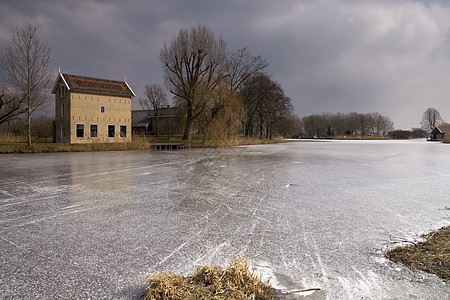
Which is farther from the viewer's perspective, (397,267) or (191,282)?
(397,267)

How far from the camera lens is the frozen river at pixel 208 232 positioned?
232 cm

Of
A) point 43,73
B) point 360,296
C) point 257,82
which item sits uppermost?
point 257,82

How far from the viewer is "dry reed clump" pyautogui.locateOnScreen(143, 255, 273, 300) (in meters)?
1.99

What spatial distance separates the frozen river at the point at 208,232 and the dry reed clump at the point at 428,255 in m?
0.13

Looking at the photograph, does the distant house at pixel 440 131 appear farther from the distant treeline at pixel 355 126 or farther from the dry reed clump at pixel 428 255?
the dry reed clump at pixel 428 255

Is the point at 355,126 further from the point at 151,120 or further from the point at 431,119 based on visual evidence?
the point at 151,120

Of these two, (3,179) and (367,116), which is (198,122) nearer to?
(3,179)

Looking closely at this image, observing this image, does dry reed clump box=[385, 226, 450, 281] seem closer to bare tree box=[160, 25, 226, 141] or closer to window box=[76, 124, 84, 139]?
bare tree box=[160, 25, 226, 141]

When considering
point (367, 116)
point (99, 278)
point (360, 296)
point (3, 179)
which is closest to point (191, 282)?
point (99, 278)

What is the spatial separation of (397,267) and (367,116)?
10620 cm

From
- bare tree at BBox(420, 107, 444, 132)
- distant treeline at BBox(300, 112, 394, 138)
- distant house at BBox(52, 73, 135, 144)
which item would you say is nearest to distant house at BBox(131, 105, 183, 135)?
distant house at BBox(52, 73, 135, 144)

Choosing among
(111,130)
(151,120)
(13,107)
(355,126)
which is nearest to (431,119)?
(355,126)

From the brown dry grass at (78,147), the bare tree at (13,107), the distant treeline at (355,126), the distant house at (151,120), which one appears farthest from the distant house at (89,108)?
the distant treeline at (355,126)

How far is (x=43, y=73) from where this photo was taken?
72.5 ft
